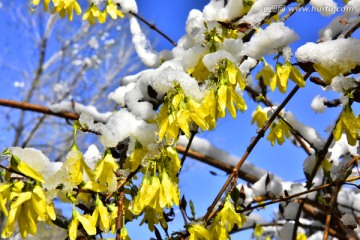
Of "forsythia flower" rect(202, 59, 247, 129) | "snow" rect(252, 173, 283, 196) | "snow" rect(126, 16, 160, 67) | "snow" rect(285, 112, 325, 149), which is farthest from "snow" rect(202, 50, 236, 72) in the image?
"snow" rect(252, 173, 283, 196)

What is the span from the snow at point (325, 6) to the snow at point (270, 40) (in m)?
0.18

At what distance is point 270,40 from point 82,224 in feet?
1.89

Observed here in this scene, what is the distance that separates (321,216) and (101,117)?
105 centimetres

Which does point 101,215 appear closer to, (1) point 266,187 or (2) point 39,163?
(2) point 39,163

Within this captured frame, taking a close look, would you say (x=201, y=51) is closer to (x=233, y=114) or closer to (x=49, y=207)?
(x=233, y=114)

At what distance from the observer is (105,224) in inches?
38.2

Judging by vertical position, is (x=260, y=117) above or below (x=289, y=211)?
above

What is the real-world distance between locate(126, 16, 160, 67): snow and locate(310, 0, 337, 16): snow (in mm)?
610

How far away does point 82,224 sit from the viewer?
969 mm

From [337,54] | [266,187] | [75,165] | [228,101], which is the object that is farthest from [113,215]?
[266,187]

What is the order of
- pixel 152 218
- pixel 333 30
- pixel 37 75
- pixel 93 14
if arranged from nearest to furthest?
pixel 152 218
pixel 93 14
pixel 333 30
pixel 37 75

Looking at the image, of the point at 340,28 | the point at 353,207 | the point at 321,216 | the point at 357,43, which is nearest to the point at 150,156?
the point at 357,43

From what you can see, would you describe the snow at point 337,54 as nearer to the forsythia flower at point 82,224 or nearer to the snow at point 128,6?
the forsythia flower at point 82,224

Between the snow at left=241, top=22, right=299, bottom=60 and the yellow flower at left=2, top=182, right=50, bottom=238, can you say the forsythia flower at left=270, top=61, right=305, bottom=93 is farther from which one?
the yellow flower at left=2, top=182, right=50, bottom=238
